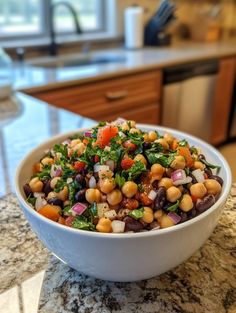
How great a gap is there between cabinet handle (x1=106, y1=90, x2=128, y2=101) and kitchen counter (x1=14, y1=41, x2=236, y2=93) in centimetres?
12

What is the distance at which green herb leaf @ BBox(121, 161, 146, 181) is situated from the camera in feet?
1.82

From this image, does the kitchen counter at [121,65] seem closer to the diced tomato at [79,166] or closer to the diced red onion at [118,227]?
the diced tomato at [79,166]

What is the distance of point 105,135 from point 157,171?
0.12 metres

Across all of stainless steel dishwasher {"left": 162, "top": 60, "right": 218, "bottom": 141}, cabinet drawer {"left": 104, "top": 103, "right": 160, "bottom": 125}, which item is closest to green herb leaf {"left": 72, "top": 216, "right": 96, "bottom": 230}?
cabinet drawer {"left": 104, "top": 103, "right": 160, "bottom": 125}

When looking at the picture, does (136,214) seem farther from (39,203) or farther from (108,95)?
(108,95)

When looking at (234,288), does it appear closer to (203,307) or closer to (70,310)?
(203,307)

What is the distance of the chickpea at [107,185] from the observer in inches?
21.1

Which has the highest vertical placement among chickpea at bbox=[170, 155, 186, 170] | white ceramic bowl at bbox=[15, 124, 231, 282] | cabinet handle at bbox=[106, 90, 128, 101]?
chickpea at bbox=[170, 155, 186, 170]

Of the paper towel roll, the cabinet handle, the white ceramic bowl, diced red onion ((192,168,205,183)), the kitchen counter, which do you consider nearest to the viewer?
the white ceramic bowl

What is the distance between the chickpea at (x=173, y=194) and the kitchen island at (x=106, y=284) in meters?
0.15

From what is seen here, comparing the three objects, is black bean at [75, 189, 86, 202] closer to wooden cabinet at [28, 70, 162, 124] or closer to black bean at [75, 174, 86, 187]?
black bean at [75, 174, 86, 187]

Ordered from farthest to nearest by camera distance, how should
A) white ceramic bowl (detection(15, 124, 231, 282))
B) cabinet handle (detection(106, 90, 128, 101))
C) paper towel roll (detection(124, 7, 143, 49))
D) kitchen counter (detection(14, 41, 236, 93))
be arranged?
1. paper towel roll (detection(124, 7, 143, 49))
2. cabinet handle (detection(106, 90, 128, 101))
3. kitchen counter (detection(14, 41, 236, 93))
4. white ceramic bowl (detection(15, 124, 231, 282))

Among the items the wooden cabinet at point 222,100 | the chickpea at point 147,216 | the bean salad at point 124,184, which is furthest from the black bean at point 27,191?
the wooden cabinet at point 222,100

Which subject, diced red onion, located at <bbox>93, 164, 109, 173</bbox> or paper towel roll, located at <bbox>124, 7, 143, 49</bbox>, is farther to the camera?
paper towel roll, located at <bbox>124, 7, 143, 49</bbox>
